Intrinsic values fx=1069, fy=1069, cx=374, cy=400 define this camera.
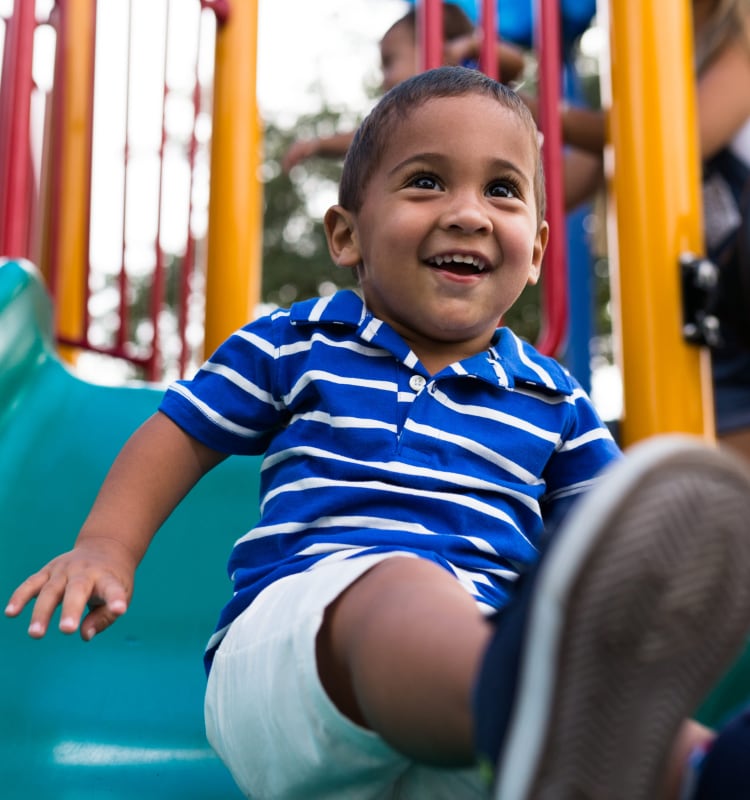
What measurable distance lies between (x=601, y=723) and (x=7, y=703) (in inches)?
30.9

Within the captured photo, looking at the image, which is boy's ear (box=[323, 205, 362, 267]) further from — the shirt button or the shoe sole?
the shoe sole

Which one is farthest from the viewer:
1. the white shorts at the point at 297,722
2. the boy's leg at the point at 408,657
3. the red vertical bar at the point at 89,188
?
the red vertical bar at the point at 89,188

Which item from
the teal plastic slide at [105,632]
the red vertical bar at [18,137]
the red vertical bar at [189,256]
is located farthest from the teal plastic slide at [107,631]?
the red vertical bar at [189,256]

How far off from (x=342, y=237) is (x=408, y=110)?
0.14 metres

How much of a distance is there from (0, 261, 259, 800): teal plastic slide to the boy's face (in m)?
0.48

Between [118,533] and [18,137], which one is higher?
[18,137]

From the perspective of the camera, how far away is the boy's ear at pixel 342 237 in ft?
3.30

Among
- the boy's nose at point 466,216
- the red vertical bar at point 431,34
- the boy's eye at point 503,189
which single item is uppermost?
the red vertical bar at point 431,34

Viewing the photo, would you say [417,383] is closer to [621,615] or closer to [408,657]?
[408,657]

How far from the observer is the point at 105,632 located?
4.03ft

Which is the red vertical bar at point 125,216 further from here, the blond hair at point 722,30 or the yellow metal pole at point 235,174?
the blond hair at point 722,30

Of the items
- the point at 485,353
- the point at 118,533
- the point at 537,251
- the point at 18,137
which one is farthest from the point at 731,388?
the point at 118,533

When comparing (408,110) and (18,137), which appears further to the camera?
(18,137)

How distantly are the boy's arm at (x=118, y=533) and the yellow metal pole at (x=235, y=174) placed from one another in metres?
0.89
